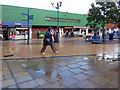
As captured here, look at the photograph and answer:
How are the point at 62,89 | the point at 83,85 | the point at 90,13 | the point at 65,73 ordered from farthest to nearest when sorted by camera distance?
1. the point at 90,13
2. the point at 65,73
3. the point at 83,85
4. the point at 62,89

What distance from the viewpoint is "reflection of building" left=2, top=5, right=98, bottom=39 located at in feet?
72.0

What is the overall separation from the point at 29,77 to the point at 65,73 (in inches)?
46.2

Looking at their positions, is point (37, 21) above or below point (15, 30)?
above

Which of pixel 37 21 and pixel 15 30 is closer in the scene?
pixel 15 30

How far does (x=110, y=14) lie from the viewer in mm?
13312

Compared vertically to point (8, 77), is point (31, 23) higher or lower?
higher

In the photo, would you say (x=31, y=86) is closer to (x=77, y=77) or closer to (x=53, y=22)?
(x=77, y=77)

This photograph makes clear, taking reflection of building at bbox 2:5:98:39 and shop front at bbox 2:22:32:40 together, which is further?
reflection of building at bbox 2:5:98:39

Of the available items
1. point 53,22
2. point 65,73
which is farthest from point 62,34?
point 65,73

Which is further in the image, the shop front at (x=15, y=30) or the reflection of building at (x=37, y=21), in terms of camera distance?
the reflection of building at (x=37, y=21)

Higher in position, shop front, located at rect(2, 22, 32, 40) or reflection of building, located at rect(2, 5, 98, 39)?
reflection of building, located at rect(2, 5, 98, 39)

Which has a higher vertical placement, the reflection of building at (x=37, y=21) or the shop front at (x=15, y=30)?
the reflection of building at (x=37, y=21)

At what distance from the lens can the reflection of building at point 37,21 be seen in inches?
863

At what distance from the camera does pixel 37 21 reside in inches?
994
